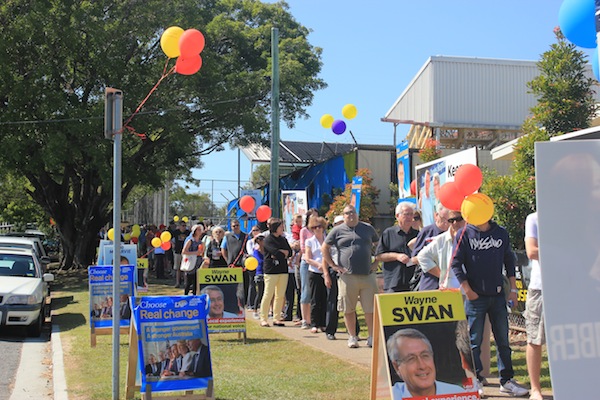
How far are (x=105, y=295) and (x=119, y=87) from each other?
16315 mm

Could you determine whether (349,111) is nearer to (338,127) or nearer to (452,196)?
(338,127)

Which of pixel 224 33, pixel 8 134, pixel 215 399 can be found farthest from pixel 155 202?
pixel 215 399

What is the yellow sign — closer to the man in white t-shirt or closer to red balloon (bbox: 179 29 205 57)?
the man in white t-shirt

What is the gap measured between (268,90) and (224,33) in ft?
9.96

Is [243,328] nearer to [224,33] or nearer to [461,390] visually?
[461,390]

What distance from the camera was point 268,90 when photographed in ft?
99.7

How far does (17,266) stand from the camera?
14852mm

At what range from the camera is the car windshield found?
14.7 m

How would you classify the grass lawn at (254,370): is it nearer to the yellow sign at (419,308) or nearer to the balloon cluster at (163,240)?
the yellow sign at (419,308)

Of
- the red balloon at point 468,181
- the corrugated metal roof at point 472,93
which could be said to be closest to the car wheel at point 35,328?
the red balloon at point 468,181

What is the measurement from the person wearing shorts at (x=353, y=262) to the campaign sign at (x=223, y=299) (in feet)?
6.52

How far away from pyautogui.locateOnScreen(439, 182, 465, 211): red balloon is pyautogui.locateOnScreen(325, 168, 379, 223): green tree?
16.4 m

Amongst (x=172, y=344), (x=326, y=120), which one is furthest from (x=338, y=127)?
(x=172, y=344)

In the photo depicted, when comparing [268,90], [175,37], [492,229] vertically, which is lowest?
Answer: [492,229]
